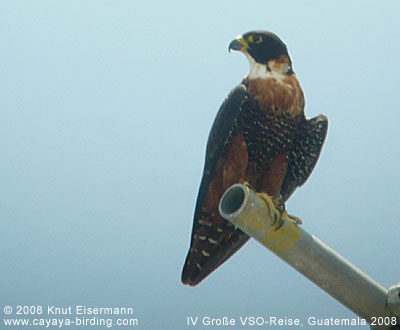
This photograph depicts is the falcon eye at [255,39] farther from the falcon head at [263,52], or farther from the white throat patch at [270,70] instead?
the white throat patch at [270,70]

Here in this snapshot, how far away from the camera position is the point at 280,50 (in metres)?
3.39

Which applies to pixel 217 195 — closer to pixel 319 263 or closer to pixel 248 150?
pixel 248 150

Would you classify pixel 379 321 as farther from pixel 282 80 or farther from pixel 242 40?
pixel 242 40

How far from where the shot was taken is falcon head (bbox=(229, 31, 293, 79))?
3.32 metres

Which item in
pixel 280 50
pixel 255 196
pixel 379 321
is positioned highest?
pixel 280 50

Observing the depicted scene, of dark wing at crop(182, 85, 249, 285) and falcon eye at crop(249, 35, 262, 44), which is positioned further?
falcon eye at crop(249, 35, 262, 44)

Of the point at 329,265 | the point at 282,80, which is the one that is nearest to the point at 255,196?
the point at 329,265

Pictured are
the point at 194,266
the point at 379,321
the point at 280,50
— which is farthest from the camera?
the point at 280,50

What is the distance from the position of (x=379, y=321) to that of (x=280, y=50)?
6.64ft

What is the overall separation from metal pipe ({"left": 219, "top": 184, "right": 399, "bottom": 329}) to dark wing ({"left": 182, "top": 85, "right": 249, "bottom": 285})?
1.23 metres

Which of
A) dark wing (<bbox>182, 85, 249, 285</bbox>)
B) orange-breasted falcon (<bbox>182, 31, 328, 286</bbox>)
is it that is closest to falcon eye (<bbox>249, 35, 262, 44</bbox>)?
orange-breasted falcon (<bbox>182, 31, 328, 286</bbox>)

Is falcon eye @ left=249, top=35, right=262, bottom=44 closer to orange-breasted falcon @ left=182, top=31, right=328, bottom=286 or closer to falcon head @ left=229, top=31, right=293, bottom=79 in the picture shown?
falcon head @ left=229, top=31, right=293, bottom=79

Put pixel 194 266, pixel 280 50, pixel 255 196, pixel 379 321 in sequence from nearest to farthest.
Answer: pixel 379 321
pixel 255 196
pixel 194 266
pixel 280 50

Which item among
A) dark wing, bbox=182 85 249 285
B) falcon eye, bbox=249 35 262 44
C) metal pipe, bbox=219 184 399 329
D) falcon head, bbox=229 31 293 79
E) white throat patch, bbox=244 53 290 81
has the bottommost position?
metal pipe, bbox=219 184 399 329
